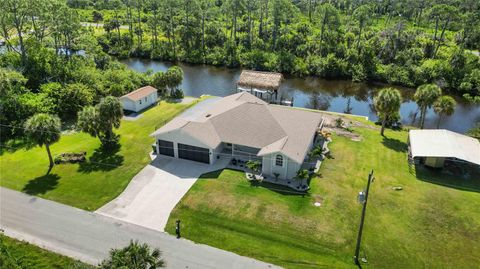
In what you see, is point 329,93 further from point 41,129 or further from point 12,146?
point 12,146

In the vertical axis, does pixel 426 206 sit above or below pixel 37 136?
below

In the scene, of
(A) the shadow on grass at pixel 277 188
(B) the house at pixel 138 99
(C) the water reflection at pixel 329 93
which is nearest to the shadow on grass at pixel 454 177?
(A) the shadow on grass at pixel 277 188

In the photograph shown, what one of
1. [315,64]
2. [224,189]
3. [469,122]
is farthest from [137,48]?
[469,122]

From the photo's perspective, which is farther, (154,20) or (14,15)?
(154,20)

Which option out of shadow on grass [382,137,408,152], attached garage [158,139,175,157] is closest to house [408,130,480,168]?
shadow on grass [382,137,408,152]

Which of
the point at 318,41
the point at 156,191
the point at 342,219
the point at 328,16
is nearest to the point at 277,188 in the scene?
the point at 342,219

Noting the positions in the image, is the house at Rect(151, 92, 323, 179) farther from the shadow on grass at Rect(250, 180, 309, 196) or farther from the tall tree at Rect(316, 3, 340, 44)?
the tall tree at Rect(316, 3, 340, 44)

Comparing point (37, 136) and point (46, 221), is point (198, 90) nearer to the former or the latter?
point (37, 136)
